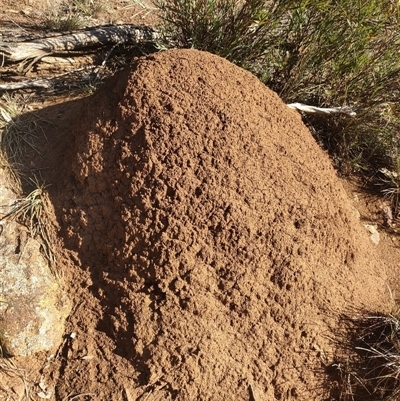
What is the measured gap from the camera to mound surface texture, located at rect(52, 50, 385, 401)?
Result: 7.68 ft

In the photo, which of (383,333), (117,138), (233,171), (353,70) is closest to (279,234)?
(233,171)

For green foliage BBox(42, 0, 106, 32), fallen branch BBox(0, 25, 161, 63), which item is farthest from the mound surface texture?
green foliage BBox(42, 0, 106, 32)

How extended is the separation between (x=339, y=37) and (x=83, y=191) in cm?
201

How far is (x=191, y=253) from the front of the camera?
7.82ft

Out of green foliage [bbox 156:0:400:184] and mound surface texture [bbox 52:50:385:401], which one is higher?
A: green foliage [bbox 156:0:400:184]

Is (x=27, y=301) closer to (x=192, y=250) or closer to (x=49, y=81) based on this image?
(x=192, y=250)

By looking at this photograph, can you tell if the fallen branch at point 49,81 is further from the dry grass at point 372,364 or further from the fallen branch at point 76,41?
the dry grass at point 372,364

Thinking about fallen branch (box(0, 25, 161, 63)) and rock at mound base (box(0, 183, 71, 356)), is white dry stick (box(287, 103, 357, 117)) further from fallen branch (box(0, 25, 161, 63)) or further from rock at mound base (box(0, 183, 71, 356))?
rock at mound base (box(0, 183, 71, 356))

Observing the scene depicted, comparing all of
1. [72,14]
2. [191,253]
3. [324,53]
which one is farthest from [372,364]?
[72,14]

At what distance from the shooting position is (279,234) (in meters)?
2.48

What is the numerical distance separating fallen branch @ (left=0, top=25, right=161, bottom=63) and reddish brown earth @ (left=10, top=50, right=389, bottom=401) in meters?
1.30

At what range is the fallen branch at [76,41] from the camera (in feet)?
11.7

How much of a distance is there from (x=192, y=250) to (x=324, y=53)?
1877 mm

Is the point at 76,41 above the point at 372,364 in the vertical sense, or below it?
above
